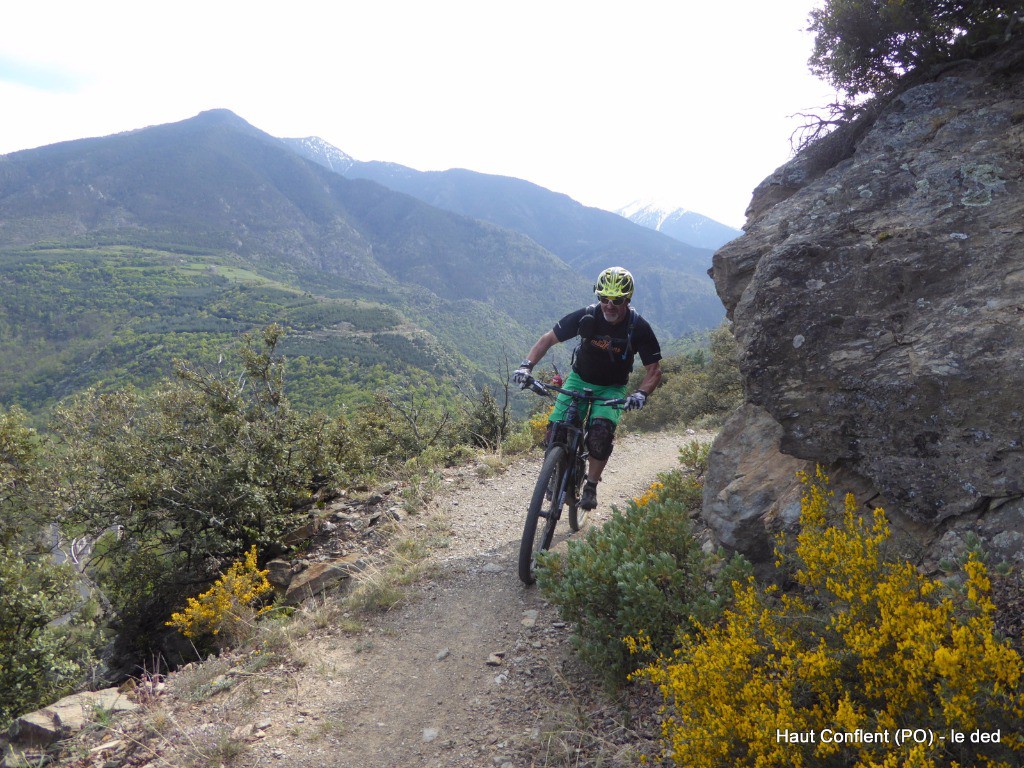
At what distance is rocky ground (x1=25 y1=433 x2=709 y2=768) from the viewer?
3146mm

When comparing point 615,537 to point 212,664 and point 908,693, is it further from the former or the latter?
point 212,664

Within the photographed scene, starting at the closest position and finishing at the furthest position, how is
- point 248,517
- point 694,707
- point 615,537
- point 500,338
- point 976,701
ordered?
1. point 976,701
2. point 694,707
3. point 615,537
4. point 248,517
5. point 500,338

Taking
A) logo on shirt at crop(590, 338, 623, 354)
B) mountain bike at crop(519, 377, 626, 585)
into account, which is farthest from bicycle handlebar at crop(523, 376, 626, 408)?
logo on shirt at crop(590, 338, 623, 354)

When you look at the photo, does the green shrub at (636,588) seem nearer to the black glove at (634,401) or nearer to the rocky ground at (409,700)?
the rocky ground at (409,700)

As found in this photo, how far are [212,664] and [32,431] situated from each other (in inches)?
617

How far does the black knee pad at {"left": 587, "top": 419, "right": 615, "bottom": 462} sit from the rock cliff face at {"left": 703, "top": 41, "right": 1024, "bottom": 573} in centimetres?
92

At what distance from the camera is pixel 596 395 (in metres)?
5.13

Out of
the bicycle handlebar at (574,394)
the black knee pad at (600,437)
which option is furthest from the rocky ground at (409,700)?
the bicycle handlebar at (574,394)

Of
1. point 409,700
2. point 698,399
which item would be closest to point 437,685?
point 409,700

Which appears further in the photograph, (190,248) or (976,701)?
(190,248)

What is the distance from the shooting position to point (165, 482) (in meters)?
6.89

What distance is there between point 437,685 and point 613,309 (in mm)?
3312

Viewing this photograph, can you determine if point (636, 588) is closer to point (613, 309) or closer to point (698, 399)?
point (613, 309)

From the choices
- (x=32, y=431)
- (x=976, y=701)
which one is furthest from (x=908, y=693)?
(x=32, y=431)
